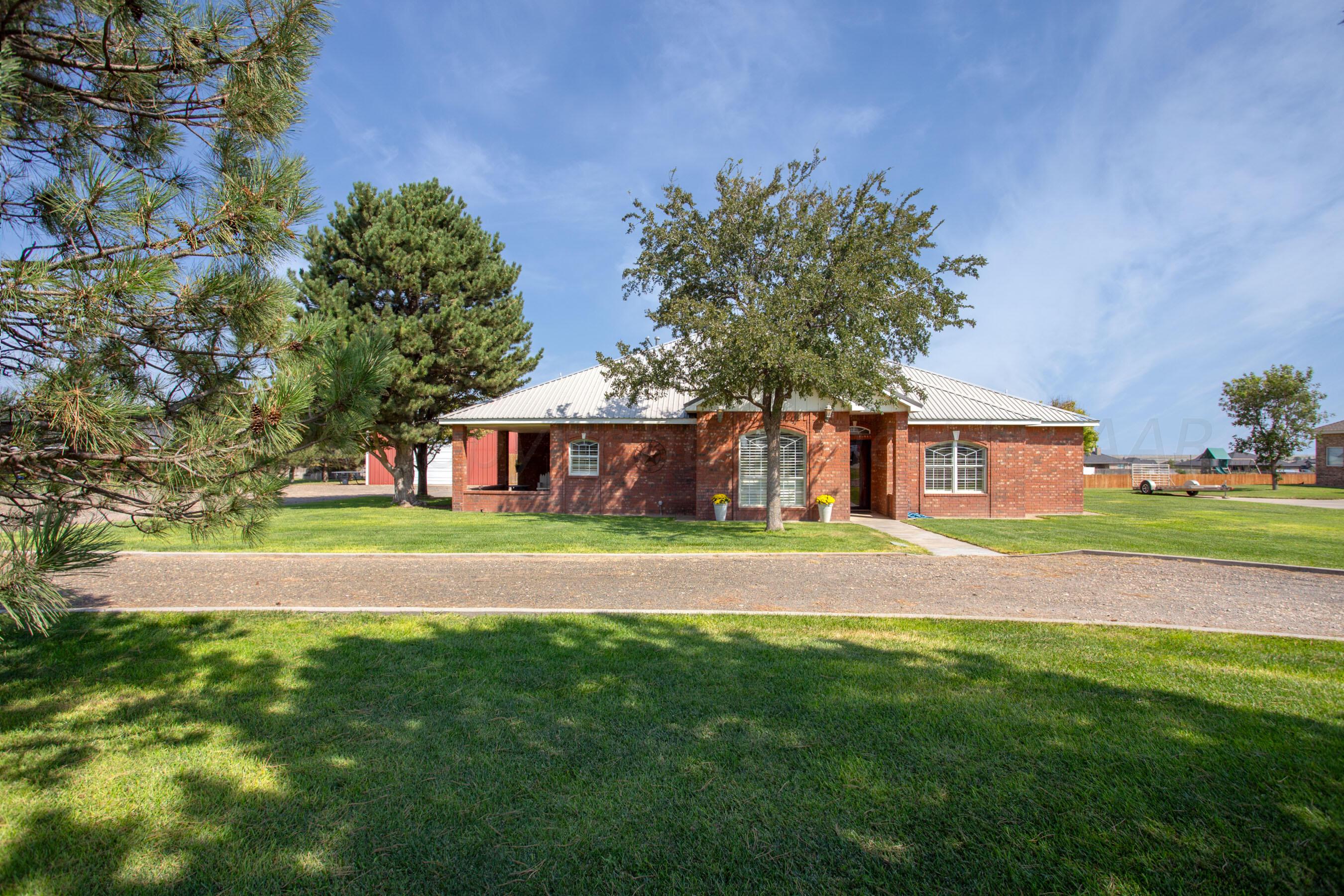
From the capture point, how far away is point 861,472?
22.1 meters

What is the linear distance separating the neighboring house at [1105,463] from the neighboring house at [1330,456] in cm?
1262

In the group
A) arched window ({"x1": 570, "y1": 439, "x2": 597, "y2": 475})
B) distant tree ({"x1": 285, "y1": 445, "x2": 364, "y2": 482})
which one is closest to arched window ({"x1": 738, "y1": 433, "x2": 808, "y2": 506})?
arched window ({"x1": 570, "y1": 439, "x2": 597, "y2": 475})

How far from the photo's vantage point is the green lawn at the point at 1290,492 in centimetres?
3203

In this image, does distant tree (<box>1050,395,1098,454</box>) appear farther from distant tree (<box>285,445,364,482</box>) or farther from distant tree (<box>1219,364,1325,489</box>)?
distant tree (<box>285,445,364,482</box>)

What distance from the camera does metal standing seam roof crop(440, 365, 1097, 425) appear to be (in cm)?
1959

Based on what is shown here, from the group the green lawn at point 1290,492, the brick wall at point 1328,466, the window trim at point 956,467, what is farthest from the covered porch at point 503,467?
the brick wall at point 1328,466

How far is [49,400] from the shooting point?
2.60 m

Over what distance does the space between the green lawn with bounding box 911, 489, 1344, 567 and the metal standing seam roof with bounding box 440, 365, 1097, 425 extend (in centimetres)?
324

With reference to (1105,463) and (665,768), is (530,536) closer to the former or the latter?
(665,768)

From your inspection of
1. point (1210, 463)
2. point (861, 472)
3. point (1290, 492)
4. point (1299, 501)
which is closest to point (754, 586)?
point (861, 472)

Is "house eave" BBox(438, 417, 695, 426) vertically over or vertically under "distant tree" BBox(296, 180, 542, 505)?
under

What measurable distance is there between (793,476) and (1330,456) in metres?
50.3

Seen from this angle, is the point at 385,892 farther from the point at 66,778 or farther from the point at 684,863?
the point at 66,778

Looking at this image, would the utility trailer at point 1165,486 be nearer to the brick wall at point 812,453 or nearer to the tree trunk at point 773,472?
the brick wall at point 812,453
